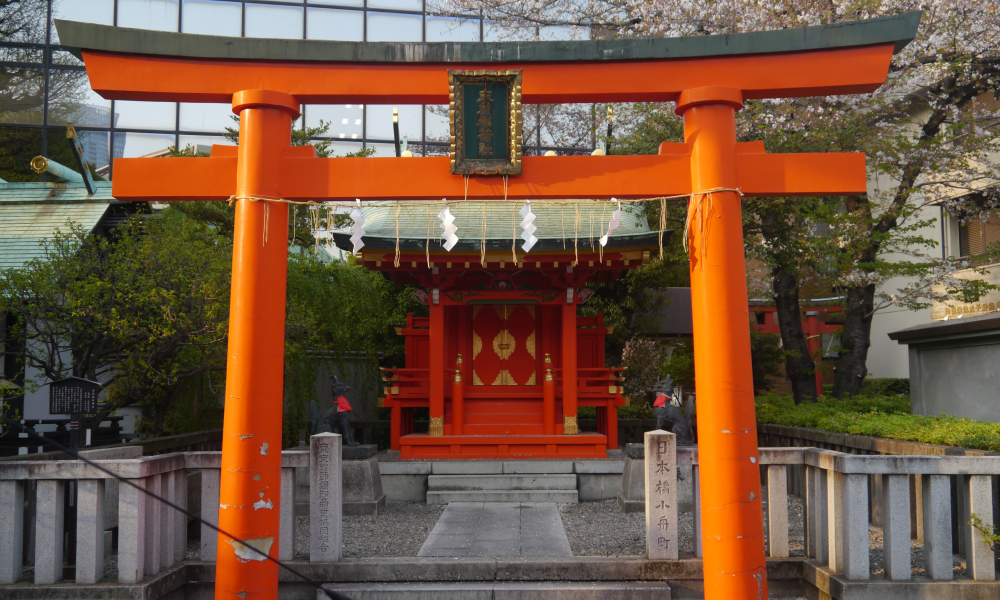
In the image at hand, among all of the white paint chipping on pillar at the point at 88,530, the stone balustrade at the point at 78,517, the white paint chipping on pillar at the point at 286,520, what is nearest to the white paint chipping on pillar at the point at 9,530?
the stone balustrade at the point at 78,517

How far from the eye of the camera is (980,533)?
525cm

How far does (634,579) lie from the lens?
18.7 ft

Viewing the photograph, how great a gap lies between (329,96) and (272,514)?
10.9 feet

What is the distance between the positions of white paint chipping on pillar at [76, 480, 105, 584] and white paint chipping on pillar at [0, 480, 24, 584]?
19.7 inches

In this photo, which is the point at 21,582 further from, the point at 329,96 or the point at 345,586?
the point at 329,96

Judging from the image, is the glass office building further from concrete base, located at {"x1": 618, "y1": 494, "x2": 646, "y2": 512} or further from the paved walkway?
concrete base, located at {"x1": 618, "y1": 494, "x2": 646, "y2": 512}

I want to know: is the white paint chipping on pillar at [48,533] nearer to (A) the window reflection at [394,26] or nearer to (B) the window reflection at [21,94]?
(B) the window reflection at [21,94]

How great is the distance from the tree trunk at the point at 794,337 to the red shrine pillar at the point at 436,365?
6.59 meters

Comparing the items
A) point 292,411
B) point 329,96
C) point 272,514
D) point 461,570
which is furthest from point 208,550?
point 292,411

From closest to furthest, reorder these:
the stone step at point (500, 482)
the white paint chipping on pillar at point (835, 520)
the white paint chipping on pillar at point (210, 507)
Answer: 1. the white paint chipping on pillar at point (835, 520)
2. the white paint chipping on pillar at point (210, 507)
3. the stone step at point (500, 482)

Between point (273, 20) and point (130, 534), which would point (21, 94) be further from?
point (130, 534)

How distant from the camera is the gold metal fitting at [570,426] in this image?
11.8m

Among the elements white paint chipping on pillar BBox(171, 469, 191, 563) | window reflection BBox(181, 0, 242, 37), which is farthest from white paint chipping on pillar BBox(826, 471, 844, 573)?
window reflection BBox(181, 0, 242, 37)

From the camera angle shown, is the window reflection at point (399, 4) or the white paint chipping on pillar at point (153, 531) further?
the window reflection at point (399, 4)
